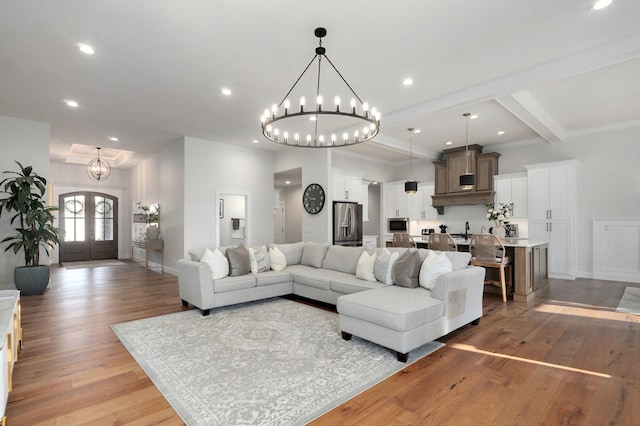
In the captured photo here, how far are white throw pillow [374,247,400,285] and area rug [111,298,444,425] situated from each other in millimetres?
766

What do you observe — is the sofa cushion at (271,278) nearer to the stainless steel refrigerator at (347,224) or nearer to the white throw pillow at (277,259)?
the white throw pillow at (277,259)

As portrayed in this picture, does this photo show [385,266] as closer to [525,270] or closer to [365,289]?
[365,289]

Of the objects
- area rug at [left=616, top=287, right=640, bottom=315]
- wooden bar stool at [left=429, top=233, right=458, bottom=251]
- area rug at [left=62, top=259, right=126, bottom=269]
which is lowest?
area rug at [left=62, top=259, right=126, bottom=269]

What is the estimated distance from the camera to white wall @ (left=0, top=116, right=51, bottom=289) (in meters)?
5.58

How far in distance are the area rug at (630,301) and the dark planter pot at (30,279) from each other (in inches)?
341

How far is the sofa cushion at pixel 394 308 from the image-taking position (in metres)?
2.82

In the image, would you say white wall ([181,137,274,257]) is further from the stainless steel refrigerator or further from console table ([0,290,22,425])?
console table ([0,290,22,425])

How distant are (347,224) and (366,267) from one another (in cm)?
334

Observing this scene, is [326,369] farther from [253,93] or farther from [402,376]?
[253,93]

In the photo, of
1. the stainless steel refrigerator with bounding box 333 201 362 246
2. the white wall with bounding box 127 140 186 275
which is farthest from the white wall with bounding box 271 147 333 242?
the white wall with bounding box 127 140 186 275

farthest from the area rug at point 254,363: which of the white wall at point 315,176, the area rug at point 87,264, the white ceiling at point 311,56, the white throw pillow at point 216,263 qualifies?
the area rug at point 87,264

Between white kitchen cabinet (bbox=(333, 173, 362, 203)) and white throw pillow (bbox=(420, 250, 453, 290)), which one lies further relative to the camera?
white kitchen cabinet (bbox=(333, 173, 362, 203))

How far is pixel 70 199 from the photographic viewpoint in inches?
394

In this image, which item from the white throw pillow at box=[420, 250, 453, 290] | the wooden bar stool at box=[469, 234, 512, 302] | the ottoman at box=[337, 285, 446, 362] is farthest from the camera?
the wooden bar stool at box=[469, 234, 512, 302]
